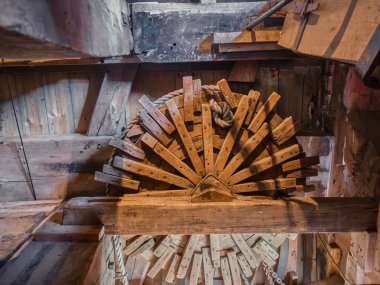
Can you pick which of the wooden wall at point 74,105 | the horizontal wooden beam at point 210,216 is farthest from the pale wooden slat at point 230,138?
the wooden wall at point 74,105

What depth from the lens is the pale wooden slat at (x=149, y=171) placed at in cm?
228

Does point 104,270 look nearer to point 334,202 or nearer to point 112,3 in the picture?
point 334,202

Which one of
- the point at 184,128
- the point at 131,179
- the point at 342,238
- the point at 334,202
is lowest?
the point at 342,238

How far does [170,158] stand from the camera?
238 cm

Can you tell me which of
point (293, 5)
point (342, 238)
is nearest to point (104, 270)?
point (342, 238)

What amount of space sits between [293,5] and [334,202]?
4.56 ft

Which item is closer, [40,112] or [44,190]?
[44,190]

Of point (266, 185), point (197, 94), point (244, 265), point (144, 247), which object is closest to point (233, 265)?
point (244, 265)

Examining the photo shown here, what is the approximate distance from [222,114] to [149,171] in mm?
699

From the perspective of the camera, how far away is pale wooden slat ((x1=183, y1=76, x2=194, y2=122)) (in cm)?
241

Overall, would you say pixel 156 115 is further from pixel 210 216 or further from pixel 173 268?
pixel 173 268

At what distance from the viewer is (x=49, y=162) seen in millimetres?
2900

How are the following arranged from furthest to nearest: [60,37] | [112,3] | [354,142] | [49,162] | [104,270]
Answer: [49,162]
[354,142]
[112,3]
[104,270]
[60,37]

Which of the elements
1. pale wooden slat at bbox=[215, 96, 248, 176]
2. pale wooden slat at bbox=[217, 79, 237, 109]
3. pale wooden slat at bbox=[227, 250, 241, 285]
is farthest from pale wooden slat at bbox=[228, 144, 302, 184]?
pale wooden slat at bbox=[227, 250, 241, 285]
